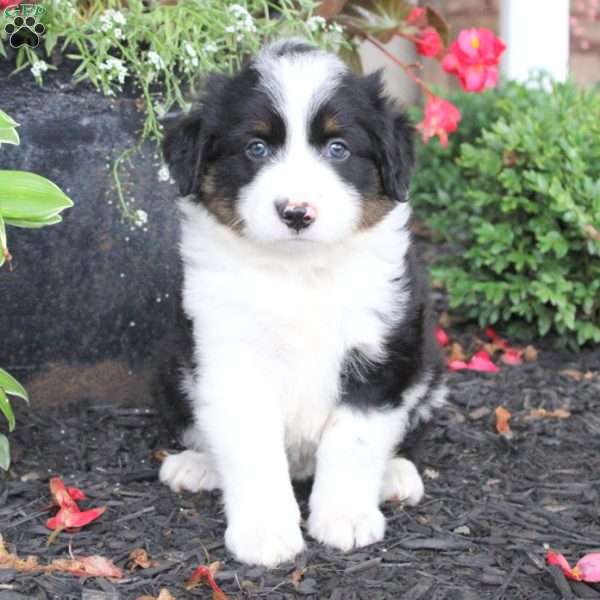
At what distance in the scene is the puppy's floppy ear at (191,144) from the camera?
3449 mm

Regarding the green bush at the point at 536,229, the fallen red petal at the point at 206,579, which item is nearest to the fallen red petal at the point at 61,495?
the fallen red petal at the point at 206,579

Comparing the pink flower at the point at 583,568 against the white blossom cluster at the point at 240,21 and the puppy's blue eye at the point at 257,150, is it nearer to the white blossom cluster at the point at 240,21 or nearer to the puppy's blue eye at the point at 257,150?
the puppy's blue eye at the point at 257,150

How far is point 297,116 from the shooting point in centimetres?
326

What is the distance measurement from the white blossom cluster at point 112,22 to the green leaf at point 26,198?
3.52 ft

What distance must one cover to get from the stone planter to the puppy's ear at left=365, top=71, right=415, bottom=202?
3.82ft

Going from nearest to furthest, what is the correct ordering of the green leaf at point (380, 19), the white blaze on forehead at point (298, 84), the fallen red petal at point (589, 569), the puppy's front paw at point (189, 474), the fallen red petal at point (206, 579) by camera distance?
1. the fallen red petal at point (206, 579)
2. the fallen red petal at point (589, 569)
3. the white blaze on forehead at point (298, 84)
4. the puppy's front paw at point (189, 474)
5. the green leaf at point (380, 19)

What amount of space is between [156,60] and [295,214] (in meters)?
1.28

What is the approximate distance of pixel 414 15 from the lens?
195 inches

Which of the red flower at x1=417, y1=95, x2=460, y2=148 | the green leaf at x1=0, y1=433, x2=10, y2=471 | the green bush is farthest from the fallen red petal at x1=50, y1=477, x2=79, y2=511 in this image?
the green bush

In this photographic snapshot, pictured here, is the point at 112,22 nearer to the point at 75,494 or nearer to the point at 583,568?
the point at 75,494


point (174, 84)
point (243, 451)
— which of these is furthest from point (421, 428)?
point (174, 84)

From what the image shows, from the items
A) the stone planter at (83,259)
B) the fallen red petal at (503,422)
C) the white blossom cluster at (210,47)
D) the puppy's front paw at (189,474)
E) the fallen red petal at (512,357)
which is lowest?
the fallen red petal at (512,357)

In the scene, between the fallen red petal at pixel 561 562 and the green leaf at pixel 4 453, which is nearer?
the fallen red petal at pixel 561 562

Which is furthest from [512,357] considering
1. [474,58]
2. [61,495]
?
[61,495]
